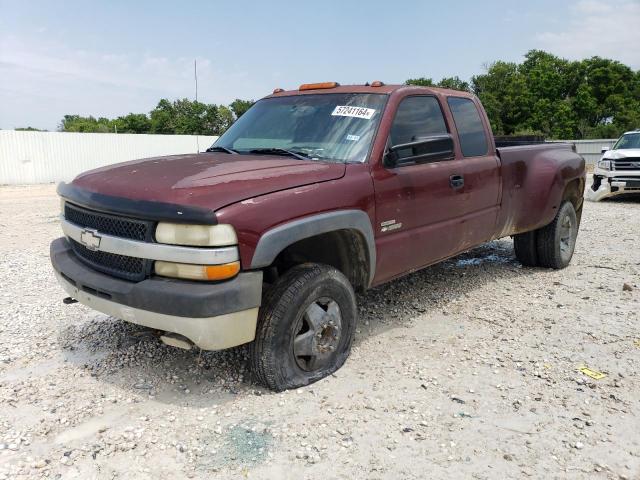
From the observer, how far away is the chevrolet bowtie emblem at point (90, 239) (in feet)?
10.7

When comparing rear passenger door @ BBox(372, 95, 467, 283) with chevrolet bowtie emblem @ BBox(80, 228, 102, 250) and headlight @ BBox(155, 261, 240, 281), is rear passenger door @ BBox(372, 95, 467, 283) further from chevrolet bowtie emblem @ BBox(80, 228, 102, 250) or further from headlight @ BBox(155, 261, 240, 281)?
chevrolet bowtie emblem @ BBox(80, 228, 102, 250)

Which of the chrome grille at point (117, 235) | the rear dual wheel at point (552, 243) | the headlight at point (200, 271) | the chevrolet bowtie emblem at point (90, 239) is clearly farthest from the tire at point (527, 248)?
the chevrolet bowtie emblem at point (90, 239)

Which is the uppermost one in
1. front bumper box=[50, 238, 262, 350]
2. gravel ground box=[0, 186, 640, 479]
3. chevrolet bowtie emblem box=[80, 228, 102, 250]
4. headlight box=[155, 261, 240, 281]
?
chevrolet bowtie emblem box=[80, 228, 102, 250]

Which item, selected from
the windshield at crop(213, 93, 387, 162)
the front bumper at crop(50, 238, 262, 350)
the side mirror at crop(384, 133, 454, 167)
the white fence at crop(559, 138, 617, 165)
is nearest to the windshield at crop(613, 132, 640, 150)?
the side mirror at crop(384, 133, 454, 167)

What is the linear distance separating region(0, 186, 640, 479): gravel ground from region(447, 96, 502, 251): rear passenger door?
708 mm

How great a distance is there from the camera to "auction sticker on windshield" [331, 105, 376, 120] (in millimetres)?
4020

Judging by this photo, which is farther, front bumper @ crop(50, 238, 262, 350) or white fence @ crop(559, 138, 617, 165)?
white fence @ crop(559, 138, 617, 165)

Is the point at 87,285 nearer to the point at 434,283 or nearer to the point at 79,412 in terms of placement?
the point at 79,412

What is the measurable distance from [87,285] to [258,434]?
4.43 ft

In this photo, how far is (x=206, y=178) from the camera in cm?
319

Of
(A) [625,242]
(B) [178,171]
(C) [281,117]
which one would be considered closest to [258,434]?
(B) [178,171]

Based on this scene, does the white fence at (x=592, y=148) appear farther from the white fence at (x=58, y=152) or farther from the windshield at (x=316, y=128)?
the windshield at (x=316, y=128)

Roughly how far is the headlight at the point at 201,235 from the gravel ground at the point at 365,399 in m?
1.02

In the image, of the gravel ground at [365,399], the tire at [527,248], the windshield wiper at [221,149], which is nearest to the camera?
the gravel ground at [365,399]
